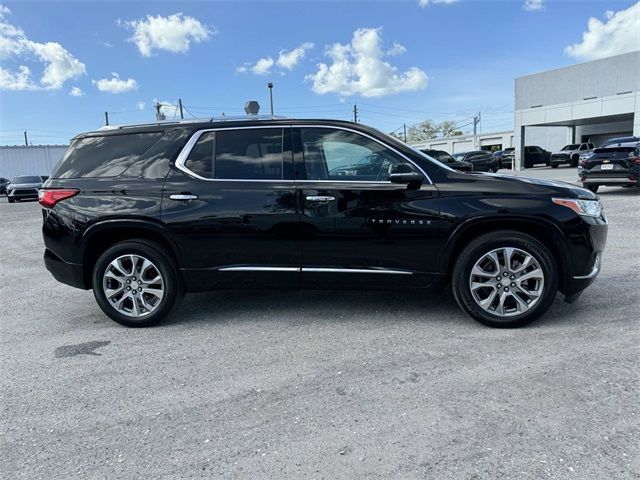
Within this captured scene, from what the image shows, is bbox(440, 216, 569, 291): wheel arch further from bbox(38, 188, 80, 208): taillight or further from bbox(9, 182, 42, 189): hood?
bbox(9, 182, 42, 189): hood

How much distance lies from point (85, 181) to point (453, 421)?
3.68 m

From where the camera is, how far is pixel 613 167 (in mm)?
14016

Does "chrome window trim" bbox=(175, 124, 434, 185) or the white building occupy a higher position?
the white building

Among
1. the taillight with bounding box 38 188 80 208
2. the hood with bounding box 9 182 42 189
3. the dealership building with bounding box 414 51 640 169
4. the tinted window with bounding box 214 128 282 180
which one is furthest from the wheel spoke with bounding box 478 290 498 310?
the dealership building with bounding box 414 51 640 169

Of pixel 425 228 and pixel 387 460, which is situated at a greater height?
pixel 425 228

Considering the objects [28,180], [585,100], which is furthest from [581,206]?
[585,100]

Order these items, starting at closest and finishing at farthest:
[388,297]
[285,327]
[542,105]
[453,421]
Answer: [453,421] < [285,327] < [388,297] < [542,105]

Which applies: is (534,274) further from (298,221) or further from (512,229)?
(298,221)

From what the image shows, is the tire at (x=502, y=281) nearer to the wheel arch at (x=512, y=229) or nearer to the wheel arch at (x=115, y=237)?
the wheel arch at (x=512, y=229)

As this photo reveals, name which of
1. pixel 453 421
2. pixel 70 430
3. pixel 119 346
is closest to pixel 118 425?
pixel 70 430

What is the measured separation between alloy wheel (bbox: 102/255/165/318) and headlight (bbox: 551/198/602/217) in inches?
139

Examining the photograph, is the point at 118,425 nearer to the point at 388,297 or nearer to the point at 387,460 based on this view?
the point at 387,460

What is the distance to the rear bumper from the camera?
14.4ft

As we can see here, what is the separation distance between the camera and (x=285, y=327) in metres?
4.29
